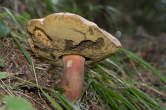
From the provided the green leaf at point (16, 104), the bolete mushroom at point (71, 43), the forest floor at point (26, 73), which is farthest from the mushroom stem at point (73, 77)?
the green leaf at point (16, 104)

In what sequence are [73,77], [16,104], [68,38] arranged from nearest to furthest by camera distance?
[16,104]
[68,38]
[73,77]

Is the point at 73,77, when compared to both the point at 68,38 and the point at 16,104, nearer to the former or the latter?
the point at 68,38

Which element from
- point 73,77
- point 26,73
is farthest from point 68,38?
point 26,73

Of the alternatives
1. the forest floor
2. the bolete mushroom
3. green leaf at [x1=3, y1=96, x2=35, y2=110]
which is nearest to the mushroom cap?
the bolete mushroom

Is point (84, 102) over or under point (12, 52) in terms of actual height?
under

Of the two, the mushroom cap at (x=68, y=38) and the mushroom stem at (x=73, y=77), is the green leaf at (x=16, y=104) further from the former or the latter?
the mushroom stem at (x=73, y=77)

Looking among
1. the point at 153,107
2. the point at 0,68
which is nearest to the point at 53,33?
the point at 0,68

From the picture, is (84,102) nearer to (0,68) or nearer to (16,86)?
(16,86)
